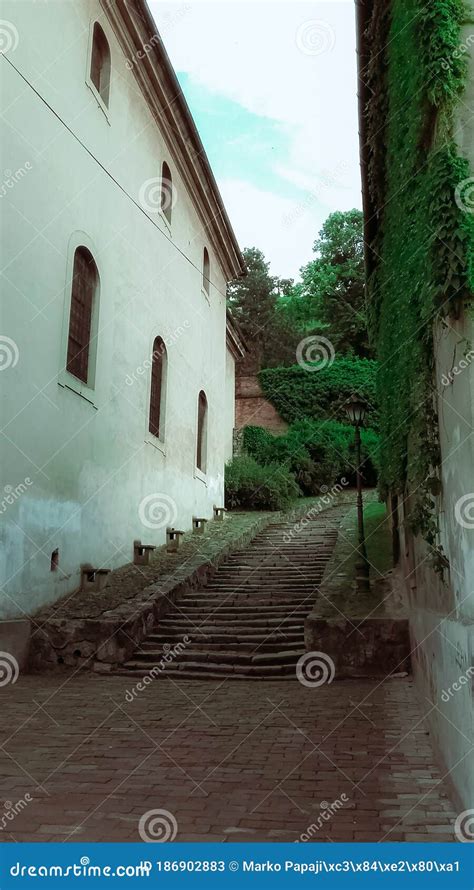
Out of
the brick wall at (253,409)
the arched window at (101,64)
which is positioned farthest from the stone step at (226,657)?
the brick wall at (253,409)

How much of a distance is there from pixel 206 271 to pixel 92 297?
876 cm

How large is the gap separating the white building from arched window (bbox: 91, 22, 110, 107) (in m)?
0.03

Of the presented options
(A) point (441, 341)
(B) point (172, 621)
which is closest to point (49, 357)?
(B) point (172, 621)

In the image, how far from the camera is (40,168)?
9.53 meters

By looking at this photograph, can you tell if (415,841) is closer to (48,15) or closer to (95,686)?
(95,686)

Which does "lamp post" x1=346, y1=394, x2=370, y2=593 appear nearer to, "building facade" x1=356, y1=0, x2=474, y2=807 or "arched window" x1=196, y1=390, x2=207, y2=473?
"building facade" x1=356, y1=0, x2=474, y2=807

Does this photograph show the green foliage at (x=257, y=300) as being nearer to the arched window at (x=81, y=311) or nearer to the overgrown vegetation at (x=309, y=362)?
the overgrown vegetation at (x=309, y=362)

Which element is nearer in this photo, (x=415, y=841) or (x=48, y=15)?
(x=415, y=841)

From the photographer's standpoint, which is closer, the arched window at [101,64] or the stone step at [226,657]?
the stone step at [226,657]

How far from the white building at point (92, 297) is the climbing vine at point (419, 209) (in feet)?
16.2

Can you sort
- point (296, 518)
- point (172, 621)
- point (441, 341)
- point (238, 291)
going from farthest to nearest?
point (238, 291), point (296, 518), point (172, 621), point (441, 341)

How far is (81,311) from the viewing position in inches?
436

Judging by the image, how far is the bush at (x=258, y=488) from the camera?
2300 cm

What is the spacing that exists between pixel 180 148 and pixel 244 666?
1350 centimetres
